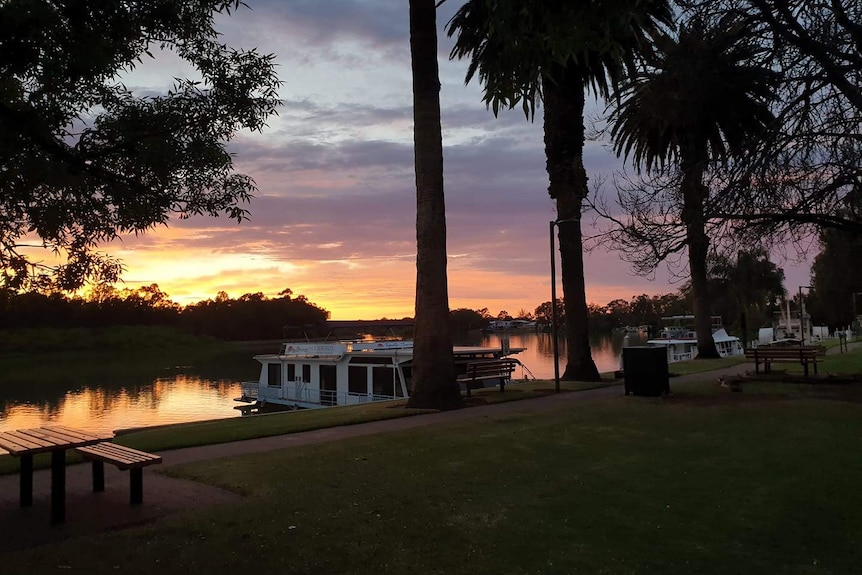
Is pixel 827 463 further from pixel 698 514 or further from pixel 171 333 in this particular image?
pixel 171 333

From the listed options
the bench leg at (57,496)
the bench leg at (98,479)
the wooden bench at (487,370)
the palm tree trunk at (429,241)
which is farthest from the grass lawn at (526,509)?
the wooden bench at (487,370)

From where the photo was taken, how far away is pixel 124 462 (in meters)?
6.25

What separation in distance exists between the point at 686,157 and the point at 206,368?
6191cm

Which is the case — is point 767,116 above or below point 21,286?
above

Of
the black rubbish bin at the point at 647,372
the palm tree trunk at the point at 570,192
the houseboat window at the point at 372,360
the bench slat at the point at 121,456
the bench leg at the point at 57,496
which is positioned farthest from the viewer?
the houseboat window at the point at 372,360

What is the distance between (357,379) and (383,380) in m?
1.87

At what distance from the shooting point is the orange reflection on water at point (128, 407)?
30.8 m

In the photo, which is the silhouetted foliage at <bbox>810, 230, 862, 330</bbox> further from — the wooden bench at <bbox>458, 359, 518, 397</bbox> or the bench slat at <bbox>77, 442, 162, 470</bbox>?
the bench slat at <bbox>77, 442, 162, 470</bbox>

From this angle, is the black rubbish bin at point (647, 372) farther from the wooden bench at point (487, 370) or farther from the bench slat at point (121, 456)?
the bench slat at point (121, 456)

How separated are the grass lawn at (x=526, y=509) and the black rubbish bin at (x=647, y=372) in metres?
4.87

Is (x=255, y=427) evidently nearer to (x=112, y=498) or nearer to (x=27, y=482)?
(x=112, y=498)

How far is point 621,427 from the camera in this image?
11.0 m

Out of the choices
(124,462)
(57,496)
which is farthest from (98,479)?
(124,462)

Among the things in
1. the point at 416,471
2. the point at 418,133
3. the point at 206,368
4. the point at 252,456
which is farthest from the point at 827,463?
the point at 206,368
